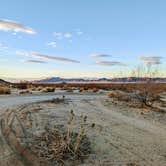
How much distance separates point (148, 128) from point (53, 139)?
4716mm

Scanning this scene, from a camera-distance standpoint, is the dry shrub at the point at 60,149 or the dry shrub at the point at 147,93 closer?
the dry shrub at the point at 60,149

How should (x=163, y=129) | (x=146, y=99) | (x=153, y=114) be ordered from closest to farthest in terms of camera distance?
(x=163, y=129) → (x=153, y=114) → (x=146, y=99)

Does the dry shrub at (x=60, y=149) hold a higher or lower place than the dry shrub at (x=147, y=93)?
lower

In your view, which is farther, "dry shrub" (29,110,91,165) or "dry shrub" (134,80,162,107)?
"dry shrub" (134,80,162,107)

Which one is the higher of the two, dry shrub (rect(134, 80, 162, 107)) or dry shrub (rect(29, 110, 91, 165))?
dry shrub (rect(134, 80, 162, 107))

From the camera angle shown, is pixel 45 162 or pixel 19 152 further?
pixel 19 152

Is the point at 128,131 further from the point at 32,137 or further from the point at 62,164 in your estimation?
the point at 62,164

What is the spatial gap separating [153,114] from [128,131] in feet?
18.6

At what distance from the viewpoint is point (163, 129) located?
10648mm

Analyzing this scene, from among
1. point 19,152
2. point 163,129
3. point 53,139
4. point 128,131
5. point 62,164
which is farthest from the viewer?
point 163,129

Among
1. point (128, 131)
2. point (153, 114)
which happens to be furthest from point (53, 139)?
point (153, 114)

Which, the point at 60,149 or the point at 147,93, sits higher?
the point at 147,93

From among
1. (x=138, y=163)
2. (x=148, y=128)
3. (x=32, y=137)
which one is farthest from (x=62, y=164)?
(x=148, y=128)

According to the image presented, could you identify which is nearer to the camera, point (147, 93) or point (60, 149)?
point (60, 149)
